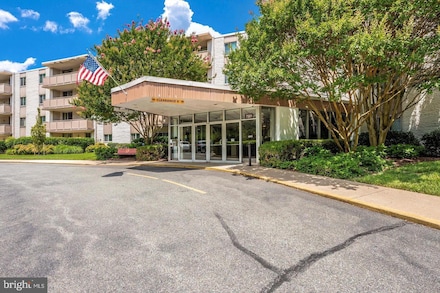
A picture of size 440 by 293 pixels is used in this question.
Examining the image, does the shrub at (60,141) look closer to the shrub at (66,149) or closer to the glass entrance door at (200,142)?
the shrub at (66,149)

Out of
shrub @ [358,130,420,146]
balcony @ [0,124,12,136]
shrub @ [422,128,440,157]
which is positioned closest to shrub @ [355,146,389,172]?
shrub @ [422,128,440,157]

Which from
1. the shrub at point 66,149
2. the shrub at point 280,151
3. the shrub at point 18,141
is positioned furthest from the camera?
the shrub at point 18,141

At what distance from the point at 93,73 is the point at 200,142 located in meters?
7.32

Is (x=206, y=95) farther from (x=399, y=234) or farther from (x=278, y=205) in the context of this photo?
(x=399, y=234)

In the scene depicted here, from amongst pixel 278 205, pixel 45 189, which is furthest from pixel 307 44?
pixel 45 189

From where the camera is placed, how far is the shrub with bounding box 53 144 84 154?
25.7 meters

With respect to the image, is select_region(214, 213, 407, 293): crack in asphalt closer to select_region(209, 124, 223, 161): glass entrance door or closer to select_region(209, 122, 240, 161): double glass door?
select_region(209, 122, 240, 161): double glass door

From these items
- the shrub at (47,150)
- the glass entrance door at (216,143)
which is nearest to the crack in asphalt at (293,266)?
the glass entrance door at (216,143)

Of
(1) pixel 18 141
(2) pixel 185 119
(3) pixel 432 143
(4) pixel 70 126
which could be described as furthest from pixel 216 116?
(1) pixel 18 141

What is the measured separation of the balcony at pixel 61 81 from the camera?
30.3m

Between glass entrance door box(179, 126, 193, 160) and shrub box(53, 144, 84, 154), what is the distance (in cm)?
1661

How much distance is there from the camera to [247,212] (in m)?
5.04

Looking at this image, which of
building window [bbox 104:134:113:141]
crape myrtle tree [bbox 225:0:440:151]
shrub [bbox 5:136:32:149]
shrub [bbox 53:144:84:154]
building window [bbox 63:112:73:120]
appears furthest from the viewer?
building window [bbox 63:112:73:120]

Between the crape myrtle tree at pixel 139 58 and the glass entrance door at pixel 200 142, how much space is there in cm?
425
